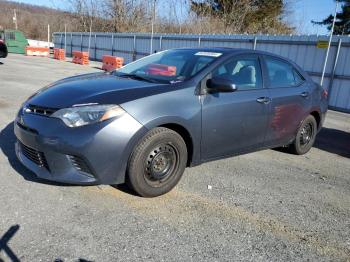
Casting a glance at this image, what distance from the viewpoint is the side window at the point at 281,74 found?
504 cm

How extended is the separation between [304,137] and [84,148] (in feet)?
12.8

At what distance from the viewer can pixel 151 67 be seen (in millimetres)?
4734

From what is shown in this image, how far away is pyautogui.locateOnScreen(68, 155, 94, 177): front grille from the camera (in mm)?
3365

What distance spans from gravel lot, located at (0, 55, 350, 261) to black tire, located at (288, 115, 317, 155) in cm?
90

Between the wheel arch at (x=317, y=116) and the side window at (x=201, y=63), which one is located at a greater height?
the side window at (x=201, y=63)

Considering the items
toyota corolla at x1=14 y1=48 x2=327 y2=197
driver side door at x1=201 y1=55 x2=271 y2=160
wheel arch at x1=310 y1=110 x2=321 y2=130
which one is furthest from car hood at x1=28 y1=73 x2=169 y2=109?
wheel arch at x1=310 y1=110 x2=321 y2=130

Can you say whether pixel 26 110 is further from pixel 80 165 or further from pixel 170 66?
pixel 170 66

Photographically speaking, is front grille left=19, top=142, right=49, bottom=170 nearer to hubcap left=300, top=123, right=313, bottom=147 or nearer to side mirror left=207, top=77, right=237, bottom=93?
side mirror left=207, top=77, right=237, bottom=93

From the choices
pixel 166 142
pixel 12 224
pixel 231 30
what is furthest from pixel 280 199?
pixel 231 30

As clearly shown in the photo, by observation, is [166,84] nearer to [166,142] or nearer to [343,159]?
[166,142]

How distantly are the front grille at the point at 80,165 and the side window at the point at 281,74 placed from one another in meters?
2.80

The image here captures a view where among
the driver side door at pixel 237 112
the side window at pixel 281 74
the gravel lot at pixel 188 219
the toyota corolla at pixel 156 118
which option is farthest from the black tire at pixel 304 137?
the driver side door at pixel 237 112

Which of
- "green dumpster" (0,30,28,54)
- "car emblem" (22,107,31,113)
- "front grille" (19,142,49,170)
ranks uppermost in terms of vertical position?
"car emblem" (22,107,31,113)

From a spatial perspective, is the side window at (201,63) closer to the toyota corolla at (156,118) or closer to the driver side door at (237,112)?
the toyota corolla at (156,118)
